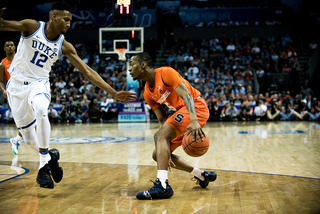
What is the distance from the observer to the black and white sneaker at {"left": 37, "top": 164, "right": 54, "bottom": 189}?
130 inches

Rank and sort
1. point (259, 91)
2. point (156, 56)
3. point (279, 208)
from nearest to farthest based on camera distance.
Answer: point (279, 208) < point (259, 91) < point (156, 56)

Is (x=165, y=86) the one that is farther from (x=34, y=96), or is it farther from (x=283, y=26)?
(x=283, y=26)

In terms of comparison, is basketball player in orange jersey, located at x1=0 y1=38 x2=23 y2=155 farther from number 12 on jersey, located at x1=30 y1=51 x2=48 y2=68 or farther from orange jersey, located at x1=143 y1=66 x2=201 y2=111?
orange jersey, located at x1=143 y1=66 x2=201 y2=111

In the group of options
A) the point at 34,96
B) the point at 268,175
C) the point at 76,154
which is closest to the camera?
the point at 34,96

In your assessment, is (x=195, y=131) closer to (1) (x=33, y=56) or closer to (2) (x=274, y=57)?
(1) (x=33, y=56)

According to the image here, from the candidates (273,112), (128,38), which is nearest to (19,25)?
(128,38)

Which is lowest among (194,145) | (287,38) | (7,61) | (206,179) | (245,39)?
(206,179)

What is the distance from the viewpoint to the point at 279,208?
2906 mm

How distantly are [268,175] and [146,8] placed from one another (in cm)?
2162

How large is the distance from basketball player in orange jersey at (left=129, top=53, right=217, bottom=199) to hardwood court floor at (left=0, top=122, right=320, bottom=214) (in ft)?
0.49

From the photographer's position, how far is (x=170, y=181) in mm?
4082

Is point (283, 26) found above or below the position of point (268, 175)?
above

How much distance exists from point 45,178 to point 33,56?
132cm

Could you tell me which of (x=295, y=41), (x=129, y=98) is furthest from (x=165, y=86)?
(x=295, y=41)
